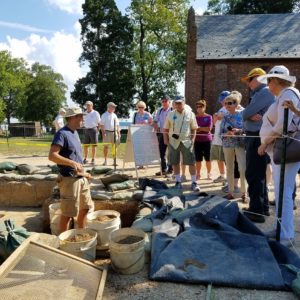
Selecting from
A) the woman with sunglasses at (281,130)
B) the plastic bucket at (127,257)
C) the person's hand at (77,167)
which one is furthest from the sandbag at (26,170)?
the woman with sunglasses at (281,130)

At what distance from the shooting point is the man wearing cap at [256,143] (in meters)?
4.87

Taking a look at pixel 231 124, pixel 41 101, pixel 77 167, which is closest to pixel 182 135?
pixel 231 124

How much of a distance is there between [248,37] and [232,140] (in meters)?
20.3

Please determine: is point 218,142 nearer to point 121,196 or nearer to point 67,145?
point 121,196

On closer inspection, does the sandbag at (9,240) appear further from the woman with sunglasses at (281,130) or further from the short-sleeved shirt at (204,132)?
the short-sleeved shirt at (204,132)

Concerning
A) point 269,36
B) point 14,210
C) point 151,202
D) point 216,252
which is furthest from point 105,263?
point 269,36

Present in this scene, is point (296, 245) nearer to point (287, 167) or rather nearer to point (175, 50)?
point (287, 167)

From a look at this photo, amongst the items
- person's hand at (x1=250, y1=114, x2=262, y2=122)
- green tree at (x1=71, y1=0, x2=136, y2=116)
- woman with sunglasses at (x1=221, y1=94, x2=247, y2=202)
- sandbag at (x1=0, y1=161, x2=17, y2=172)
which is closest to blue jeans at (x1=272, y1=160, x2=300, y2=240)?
person's hand at (x1=250, y1=114, x2=262, y2=122)

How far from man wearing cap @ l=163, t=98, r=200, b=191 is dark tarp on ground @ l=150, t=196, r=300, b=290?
8.50ft

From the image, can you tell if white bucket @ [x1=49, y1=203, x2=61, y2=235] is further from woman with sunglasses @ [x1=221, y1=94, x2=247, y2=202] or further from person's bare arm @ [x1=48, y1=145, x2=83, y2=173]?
woman with sunglasses @ [x1=221, y1=94, x2=247, y2=202]

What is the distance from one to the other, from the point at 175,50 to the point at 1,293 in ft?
140

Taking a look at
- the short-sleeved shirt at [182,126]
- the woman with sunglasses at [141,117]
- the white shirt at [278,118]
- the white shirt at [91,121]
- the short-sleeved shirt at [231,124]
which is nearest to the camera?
the white shirt at [278,118]

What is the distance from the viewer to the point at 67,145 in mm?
4109

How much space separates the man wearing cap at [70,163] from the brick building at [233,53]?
20.1 m
